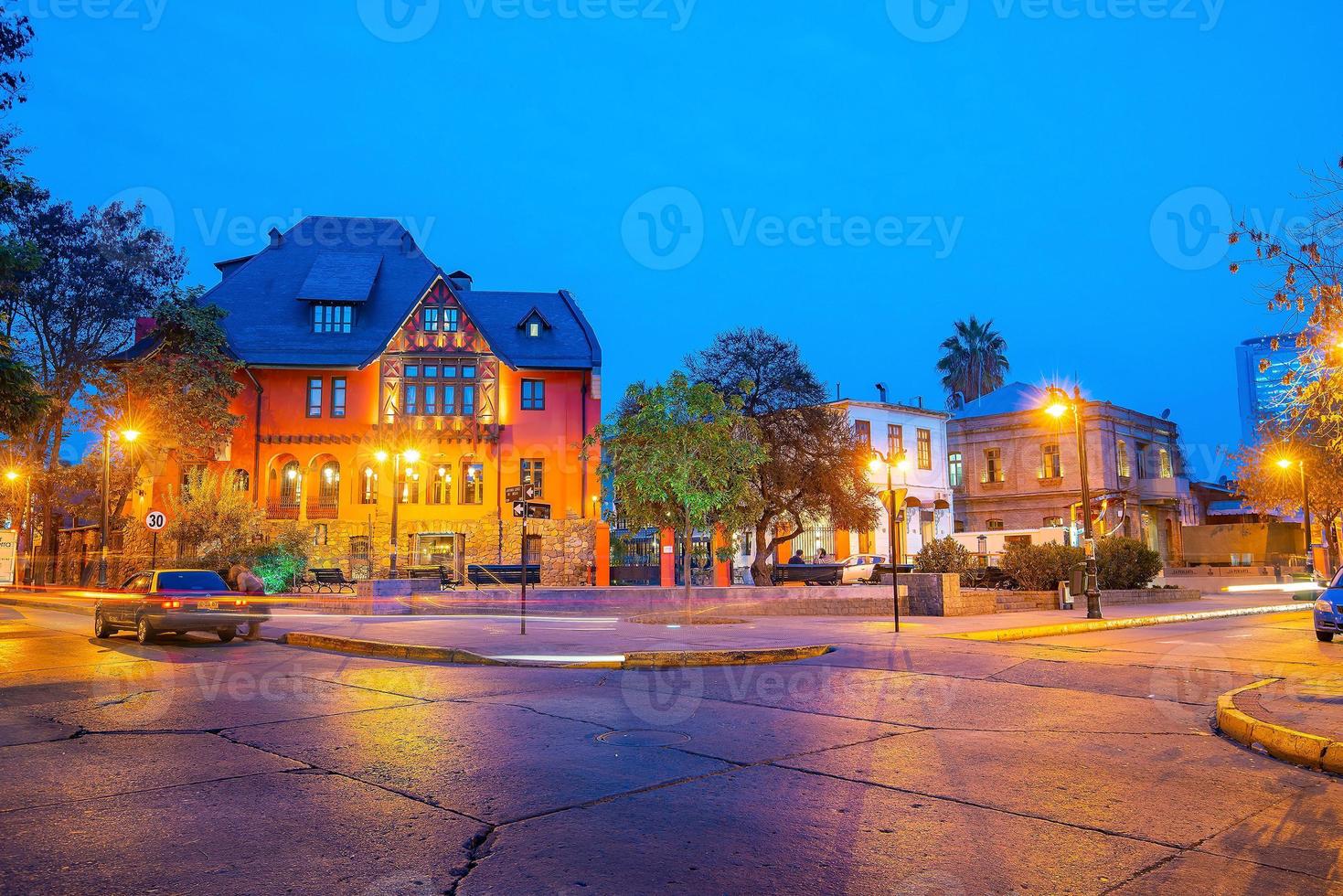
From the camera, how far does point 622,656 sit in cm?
1377

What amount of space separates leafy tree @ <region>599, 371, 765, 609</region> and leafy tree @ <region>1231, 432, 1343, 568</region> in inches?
1134

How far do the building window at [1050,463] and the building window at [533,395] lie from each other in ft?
108

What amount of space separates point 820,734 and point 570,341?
3777 cm

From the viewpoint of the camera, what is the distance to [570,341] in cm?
4466

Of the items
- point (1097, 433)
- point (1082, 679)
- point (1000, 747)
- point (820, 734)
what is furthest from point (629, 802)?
point (1097, 433)

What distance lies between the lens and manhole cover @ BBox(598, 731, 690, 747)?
25.2 ft

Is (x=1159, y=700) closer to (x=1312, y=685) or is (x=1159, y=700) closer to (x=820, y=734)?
(x=1312, y=685)

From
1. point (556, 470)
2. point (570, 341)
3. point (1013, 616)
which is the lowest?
point (1013, 616)

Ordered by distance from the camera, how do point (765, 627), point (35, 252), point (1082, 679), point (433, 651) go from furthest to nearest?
point (765, 627)
point (35, 252)
point (433, 651)
point (1082, 679)

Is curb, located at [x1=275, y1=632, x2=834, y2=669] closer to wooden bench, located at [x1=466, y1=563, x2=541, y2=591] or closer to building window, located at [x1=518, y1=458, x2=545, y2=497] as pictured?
wooden bench, located at [x1=466, y1=563, x2=541, y2=591]

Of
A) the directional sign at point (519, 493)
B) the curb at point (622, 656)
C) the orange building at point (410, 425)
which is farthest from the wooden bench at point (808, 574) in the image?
the curb at point (622, 656)

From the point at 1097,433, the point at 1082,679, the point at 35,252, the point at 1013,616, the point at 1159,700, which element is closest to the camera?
the point at 1159,700

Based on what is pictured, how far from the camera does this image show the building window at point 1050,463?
56844mm

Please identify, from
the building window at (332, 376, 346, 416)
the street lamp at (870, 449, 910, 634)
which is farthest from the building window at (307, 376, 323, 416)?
the street lamp at (870, 449, 910, 634)
